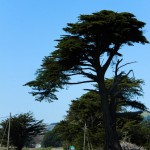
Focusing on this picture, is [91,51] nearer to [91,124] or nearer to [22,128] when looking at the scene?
[91,124]

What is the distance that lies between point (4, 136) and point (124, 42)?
136ft

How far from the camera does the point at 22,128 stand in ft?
233

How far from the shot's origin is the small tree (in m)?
69.5

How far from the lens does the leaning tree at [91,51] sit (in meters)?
33.9

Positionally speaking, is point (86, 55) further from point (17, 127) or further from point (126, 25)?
point (17, 127)

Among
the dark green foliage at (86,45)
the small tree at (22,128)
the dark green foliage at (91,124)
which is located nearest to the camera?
the dark green foliage at (86,45)

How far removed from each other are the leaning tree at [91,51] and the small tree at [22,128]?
107 ft

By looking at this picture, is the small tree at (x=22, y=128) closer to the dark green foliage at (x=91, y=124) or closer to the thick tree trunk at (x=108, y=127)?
the dark green foliage at (x=91, y=124)

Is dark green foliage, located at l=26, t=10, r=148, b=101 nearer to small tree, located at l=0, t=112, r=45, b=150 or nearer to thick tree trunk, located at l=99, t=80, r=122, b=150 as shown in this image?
thick tree trunk, located at l=99, t=80, r=122, b=150

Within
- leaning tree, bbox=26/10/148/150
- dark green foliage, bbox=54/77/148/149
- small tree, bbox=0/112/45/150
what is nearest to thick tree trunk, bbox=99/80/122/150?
leaning tree, bbox=26/10/148/150

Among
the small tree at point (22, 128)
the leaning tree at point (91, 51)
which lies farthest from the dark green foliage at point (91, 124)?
the leaning tree at point (91, 51)

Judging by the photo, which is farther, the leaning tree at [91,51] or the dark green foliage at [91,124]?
the dark green foliage at [91,124]

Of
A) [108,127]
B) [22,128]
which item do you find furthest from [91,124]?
[108,127]

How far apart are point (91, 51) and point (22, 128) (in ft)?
125
